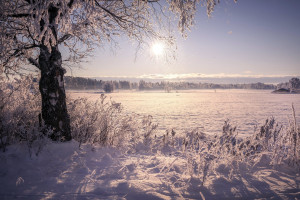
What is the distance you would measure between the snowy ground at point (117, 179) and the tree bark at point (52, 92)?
16.5 inches

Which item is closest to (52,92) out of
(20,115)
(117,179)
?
(20,115)

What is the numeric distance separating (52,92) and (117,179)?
7.70 ft

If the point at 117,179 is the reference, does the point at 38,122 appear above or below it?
above

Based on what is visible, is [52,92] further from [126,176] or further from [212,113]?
[212,113]

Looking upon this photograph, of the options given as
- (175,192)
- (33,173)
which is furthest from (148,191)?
(33,173)

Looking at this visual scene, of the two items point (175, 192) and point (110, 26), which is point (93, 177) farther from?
point (110, 26)

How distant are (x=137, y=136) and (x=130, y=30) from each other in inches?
125

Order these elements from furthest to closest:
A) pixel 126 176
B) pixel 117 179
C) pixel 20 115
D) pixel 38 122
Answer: pixel 38 122 → pixel 20 115 → pixel 126 176 → pixel 117 179

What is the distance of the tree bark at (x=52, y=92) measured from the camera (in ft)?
11.0

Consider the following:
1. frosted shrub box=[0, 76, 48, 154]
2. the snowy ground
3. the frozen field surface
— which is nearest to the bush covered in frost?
frosted shrub box=[0, 76, 48, 154]

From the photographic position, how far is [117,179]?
2531 millimetres

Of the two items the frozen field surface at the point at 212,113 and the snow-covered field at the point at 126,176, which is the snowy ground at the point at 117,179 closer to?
the snow-covered field at the point at 126,176

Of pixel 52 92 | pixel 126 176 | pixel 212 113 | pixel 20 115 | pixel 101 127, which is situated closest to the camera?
pixel 126 176

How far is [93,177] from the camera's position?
2555mm
